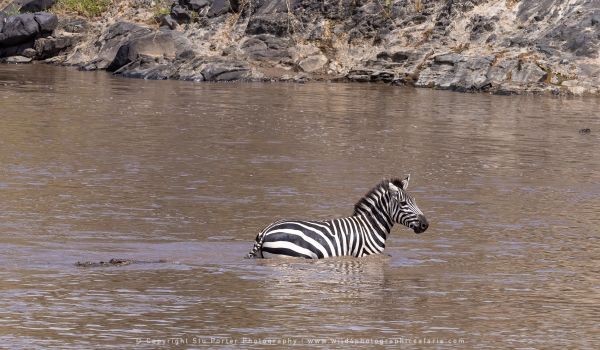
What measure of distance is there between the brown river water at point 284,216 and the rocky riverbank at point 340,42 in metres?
6.45

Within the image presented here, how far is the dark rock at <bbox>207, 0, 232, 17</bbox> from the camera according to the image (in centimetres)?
5034

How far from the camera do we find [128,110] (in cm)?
3241

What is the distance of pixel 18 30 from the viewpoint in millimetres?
53312

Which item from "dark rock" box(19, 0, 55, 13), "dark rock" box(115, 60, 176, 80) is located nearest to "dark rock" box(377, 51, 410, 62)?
"dark rock" box(115, 60, 176, 80)

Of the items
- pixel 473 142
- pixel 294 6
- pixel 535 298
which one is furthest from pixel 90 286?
pixel 294 6

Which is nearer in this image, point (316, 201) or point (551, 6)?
point (316, 201)

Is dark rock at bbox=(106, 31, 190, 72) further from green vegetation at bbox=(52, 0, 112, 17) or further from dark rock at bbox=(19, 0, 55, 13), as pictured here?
dark rock at bbox=(19, 0, 55, 13)

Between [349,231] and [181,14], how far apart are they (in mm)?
→ 37887

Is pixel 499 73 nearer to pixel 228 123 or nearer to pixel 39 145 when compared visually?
pixel 228 123

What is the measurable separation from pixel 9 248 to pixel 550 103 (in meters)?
25.1

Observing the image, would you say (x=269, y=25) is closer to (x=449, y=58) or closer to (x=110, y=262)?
(x=449, y=58)

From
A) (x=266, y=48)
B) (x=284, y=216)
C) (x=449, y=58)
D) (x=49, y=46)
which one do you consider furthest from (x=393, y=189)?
(x=49, y=46)

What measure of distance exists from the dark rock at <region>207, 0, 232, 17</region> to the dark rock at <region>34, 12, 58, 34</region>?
7.83 m

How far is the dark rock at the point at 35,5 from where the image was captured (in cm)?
5819
